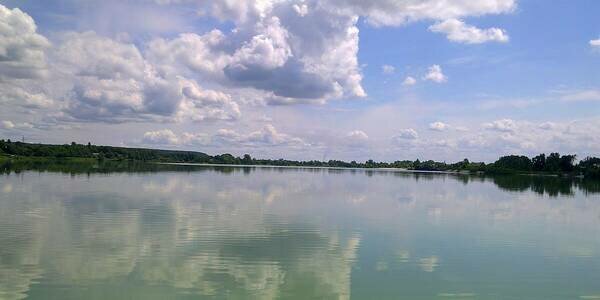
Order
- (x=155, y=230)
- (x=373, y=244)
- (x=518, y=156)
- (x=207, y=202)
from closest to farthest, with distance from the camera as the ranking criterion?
(x=373, y=244)
(x=155, y=230)
(x=207, y=202)
(x=518, y=156)

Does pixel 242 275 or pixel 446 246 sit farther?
pixel 446 246

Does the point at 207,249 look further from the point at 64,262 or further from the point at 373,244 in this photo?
the point at 373,244

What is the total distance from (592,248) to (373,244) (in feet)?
33.2

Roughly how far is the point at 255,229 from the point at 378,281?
31.5 feet

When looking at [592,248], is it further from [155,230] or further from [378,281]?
[155,230]

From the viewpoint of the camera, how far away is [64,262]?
1516cm

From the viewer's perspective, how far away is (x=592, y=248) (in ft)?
70.0

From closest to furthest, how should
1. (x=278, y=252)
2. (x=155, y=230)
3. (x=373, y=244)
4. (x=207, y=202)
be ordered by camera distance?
(x=278, y=252), (x=373, y=244), (x=155, y=230), (x=207, y=202)

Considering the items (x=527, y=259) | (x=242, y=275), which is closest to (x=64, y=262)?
(x=242, y=275)

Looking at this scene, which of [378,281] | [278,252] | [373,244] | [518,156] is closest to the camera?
[378,281]

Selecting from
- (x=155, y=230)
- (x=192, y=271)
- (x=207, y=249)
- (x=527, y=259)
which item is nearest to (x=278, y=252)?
(x=207, y=249)

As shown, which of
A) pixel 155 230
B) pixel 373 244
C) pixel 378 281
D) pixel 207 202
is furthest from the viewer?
pixel 207 202

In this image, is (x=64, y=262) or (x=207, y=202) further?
(x=207, y=202)

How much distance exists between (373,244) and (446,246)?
3197 mm
